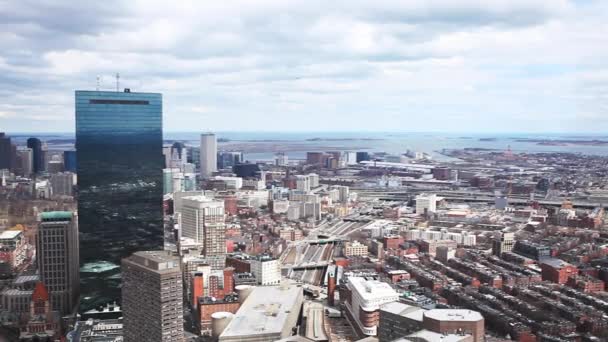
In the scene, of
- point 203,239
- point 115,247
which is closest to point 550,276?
point 203,239

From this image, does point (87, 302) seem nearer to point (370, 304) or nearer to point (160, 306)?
point (160, 306)

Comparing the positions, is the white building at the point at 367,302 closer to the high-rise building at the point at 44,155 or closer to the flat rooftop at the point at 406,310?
the flat rooftop at the point at 406,310

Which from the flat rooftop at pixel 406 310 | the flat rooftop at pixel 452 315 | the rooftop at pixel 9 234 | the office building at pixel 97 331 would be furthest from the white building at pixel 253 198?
the flat rooftop at pixel 452 315

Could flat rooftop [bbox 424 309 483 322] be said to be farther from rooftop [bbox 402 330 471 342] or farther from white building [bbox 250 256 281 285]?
white building [bbox 250 256 281 285]

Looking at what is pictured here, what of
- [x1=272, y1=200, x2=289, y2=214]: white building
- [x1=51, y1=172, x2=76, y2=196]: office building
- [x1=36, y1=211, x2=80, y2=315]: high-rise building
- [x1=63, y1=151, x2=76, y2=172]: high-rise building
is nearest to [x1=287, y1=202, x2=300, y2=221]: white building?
[x1=272, y1=200, x2=289, y2=214]: white building

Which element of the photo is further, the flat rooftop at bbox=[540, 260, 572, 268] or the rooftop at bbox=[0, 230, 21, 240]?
the rooftop at bbox=[0, 230, 21, 240]
